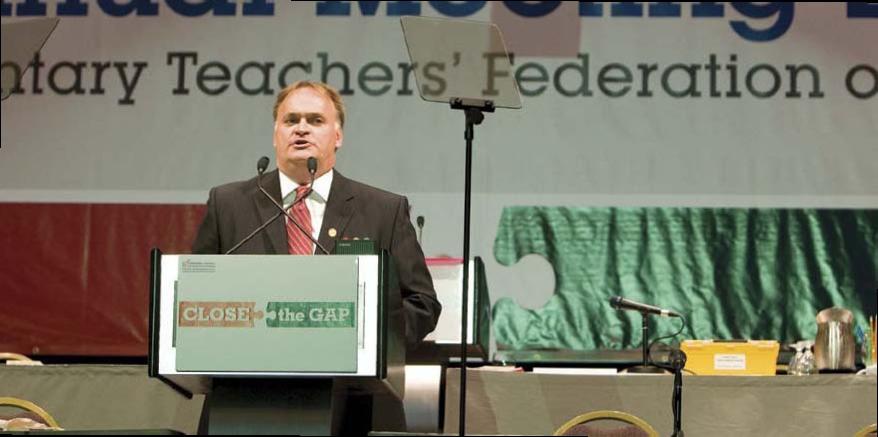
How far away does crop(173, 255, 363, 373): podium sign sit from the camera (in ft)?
9.31

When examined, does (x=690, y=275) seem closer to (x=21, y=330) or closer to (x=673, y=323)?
(x=673, y=323)

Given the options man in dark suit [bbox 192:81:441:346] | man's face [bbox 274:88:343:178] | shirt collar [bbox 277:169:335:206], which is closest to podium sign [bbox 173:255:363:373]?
man in dark suit [bbox 192:81:441:346]

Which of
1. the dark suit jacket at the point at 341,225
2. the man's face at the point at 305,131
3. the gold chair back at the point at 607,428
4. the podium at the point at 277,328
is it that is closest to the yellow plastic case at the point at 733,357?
the gold chair back at the point at 607,428

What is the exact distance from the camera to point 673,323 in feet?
19.8

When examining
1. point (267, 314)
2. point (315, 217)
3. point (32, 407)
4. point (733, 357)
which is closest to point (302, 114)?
point (315, 217)

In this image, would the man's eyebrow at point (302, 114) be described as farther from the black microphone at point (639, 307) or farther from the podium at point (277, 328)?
the black microphone at point (639, 307)

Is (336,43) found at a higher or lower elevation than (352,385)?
higher

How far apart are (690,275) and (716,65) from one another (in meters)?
0.96

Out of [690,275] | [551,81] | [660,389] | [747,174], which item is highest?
[551,81]

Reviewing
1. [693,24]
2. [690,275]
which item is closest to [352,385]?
[690,275]

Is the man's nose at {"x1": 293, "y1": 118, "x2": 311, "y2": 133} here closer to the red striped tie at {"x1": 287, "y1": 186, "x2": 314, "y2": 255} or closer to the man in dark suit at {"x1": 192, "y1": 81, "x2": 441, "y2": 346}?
the man in dark suit at {"x1": 192, "y1": 81, "x2": 441, "y2": 346}

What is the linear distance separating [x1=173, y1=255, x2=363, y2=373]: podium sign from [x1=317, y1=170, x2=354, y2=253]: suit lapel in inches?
23.4

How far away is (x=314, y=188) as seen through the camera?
369 centimetres

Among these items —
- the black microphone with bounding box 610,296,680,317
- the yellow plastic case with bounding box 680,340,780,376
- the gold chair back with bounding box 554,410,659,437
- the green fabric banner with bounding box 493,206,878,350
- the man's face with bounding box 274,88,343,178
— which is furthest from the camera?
the green fabric banner with bounding box 493,206,878,350
